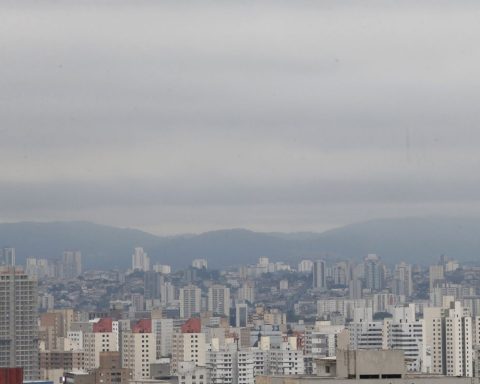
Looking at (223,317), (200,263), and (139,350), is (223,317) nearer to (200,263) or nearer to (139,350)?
(200,263)

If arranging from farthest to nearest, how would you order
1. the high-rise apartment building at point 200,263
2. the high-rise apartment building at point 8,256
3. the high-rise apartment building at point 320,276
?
the high-rise apartment building at point 320,276, the high-rise apartment building at point 200,263, the high-rise apartment building at point 8,256

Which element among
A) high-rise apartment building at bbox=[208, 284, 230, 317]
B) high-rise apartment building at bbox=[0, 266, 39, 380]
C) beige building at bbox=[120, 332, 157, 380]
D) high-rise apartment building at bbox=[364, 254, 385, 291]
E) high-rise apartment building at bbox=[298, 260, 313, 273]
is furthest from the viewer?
high-rise apartment building at bbox=[208, 284, 230, 317]

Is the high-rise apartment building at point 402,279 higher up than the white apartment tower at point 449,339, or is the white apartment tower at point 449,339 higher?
the high-rise apartment building at point 402,279

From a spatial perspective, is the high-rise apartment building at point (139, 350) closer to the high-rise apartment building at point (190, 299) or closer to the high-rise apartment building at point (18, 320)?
the high-rise apartment building at point (18, 320)

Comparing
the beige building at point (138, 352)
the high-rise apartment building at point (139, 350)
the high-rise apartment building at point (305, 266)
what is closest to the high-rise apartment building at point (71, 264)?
the high-rise apartment building at point (139, 350)

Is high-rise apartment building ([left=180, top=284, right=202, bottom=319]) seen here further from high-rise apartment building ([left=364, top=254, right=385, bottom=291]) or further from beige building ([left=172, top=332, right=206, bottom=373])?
beige building ([left=172, top=332, right=206, bottom=373])

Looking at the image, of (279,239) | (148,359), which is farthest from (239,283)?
(148,359)

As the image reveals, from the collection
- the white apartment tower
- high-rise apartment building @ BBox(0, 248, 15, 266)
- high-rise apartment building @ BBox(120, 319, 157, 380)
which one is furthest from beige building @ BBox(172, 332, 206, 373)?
the white apartment tower

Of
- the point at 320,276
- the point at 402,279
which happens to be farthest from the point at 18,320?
the point at 402,279
